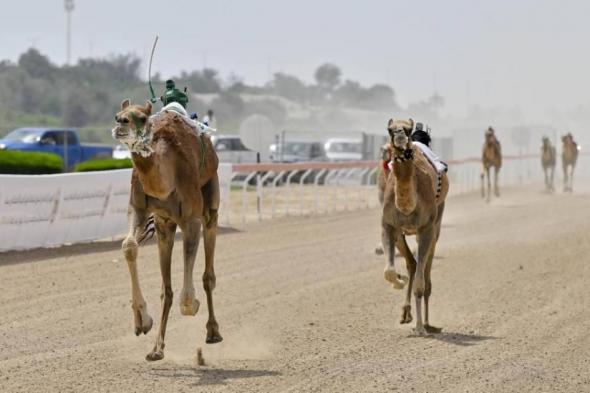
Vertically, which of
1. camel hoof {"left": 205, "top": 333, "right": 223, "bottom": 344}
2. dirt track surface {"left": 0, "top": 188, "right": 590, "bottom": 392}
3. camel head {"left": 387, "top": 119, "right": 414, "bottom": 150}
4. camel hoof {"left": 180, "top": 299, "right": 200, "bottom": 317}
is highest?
camel head {"left": 387, "top": 119, "right": 414, "bottom": 150}

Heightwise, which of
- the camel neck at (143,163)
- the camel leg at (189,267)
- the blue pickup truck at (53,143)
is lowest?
the camel leg at (189,267)

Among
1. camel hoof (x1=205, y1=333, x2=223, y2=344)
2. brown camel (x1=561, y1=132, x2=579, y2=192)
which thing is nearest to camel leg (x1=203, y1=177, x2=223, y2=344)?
camel hoof (x1=205, y1=333, x2=223, y2=344)

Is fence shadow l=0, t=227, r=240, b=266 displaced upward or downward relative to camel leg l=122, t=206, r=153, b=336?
downward

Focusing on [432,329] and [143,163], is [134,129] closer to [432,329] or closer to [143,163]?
[143,163]

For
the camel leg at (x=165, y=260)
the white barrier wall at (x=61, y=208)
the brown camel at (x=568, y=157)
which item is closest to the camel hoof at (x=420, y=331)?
the camel leg at (x=165, y=260)

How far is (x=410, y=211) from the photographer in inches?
418

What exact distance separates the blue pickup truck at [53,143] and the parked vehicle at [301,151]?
7165mm

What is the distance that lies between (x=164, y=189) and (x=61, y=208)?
9.18m

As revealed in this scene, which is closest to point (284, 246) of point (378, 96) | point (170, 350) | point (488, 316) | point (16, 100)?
point (488, 316)

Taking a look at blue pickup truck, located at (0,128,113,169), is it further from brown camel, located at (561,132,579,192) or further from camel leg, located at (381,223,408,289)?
camel leg, located at (381,223,408,289)

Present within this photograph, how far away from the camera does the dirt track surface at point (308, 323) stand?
27.4ft

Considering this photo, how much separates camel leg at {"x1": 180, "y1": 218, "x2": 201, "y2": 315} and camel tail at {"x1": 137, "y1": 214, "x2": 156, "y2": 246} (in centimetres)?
31

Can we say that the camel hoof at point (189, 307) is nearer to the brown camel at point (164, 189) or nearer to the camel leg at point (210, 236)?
the brown camel at point (164, 189)

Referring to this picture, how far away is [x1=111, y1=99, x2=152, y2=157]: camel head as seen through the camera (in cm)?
826
